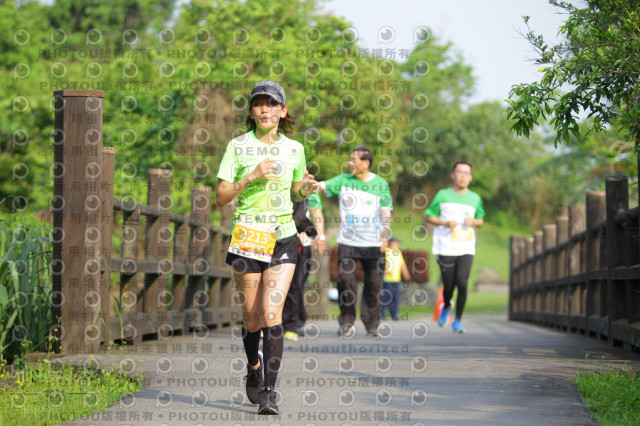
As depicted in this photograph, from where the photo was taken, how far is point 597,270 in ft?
32.1

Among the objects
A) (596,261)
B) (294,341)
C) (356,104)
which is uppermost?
(356,104)

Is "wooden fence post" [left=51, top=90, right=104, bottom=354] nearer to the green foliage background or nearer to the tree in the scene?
the tree

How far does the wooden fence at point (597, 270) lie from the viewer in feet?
27.0

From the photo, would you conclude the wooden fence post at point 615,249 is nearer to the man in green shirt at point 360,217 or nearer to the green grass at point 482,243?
the man in green shirt at point 360,217

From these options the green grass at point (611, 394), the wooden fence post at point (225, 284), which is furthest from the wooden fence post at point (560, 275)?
the green grass at point (611, 394)

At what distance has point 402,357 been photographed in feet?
24.5

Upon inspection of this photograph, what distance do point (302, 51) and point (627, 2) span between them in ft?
63.2

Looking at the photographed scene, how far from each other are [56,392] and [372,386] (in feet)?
6.37

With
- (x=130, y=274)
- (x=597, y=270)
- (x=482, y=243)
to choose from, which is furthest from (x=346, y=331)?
(x=482, y=243)

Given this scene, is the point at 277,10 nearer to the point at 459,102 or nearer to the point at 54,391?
the point at 54,391

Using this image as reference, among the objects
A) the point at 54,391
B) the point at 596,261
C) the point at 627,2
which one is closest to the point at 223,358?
the point at 54,391

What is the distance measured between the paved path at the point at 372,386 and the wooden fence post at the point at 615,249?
15.2 inches

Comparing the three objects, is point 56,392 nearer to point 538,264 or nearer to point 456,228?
point 456,228

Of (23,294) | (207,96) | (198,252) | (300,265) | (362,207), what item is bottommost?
(23,294)
